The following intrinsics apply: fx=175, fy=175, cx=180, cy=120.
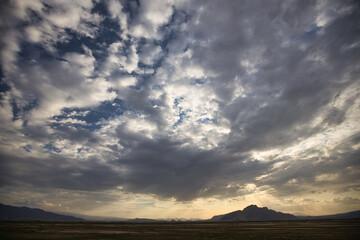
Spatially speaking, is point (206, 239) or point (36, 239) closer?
point (36, 239)

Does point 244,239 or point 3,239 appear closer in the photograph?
point 3,239

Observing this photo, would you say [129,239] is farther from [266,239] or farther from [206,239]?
[266,239]

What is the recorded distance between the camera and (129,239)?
37.7m

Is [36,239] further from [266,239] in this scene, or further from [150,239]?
[266,239]

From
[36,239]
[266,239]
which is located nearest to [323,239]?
[266,239]

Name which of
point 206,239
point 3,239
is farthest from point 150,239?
point 3,239

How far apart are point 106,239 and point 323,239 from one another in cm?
4512

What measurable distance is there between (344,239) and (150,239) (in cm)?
3909

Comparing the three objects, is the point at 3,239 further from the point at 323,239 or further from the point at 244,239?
the point at 323,239

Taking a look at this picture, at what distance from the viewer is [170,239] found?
3681cm

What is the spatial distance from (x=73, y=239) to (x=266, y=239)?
1582 inches

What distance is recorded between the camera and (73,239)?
3619 centimetres

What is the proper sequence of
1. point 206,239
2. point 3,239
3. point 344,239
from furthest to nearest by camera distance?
point 206,239
point 344,239
point 3,239

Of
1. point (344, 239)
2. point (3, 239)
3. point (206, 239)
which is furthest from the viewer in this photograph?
point (206, 239)
